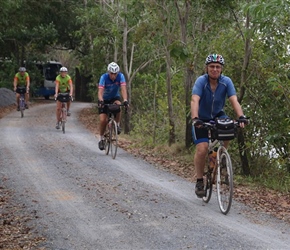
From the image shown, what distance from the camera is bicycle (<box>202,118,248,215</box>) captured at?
805 centimetres

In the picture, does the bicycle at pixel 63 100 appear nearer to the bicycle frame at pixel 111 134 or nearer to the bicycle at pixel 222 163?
the bicycle frame at pixel 111 134

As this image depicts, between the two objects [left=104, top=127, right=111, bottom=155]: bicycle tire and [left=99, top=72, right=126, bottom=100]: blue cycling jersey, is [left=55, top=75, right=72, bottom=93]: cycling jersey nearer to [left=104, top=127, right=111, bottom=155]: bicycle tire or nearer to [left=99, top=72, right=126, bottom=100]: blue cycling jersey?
[left=104, top=127, right=111, bottom=155]: bicycle tire

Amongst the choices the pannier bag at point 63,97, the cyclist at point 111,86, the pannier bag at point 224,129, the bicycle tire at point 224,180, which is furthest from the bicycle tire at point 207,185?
the pannier bag at point 63,97

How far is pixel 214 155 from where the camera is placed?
873 centimetres

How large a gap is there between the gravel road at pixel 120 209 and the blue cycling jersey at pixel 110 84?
4.70 ft

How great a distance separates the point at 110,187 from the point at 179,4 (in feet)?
23.6

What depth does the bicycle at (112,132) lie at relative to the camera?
14.0 metres

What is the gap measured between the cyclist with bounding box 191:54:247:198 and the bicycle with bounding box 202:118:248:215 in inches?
6.9

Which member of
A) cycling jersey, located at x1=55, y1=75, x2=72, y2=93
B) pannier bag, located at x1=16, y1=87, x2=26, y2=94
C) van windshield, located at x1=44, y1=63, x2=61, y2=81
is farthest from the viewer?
van windshield, located at x1=44, y1=63, x2=61, y2=81

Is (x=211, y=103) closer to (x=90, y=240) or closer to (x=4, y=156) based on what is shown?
(x=90, y=240)

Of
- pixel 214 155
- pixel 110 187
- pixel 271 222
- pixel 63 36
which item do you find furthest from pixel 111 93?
pixel 63 36

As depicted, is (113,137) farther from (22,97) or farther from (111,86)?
(22,97)

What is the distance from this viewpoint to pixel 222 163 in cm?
841

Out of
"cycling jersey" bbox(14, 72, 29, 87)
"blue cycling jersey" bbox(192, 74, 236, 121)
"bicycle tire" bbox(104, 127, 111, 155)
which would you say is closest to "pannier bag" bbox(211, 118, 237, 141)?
"blue cycling jersey" bbox(192, 74, 236, 121)
